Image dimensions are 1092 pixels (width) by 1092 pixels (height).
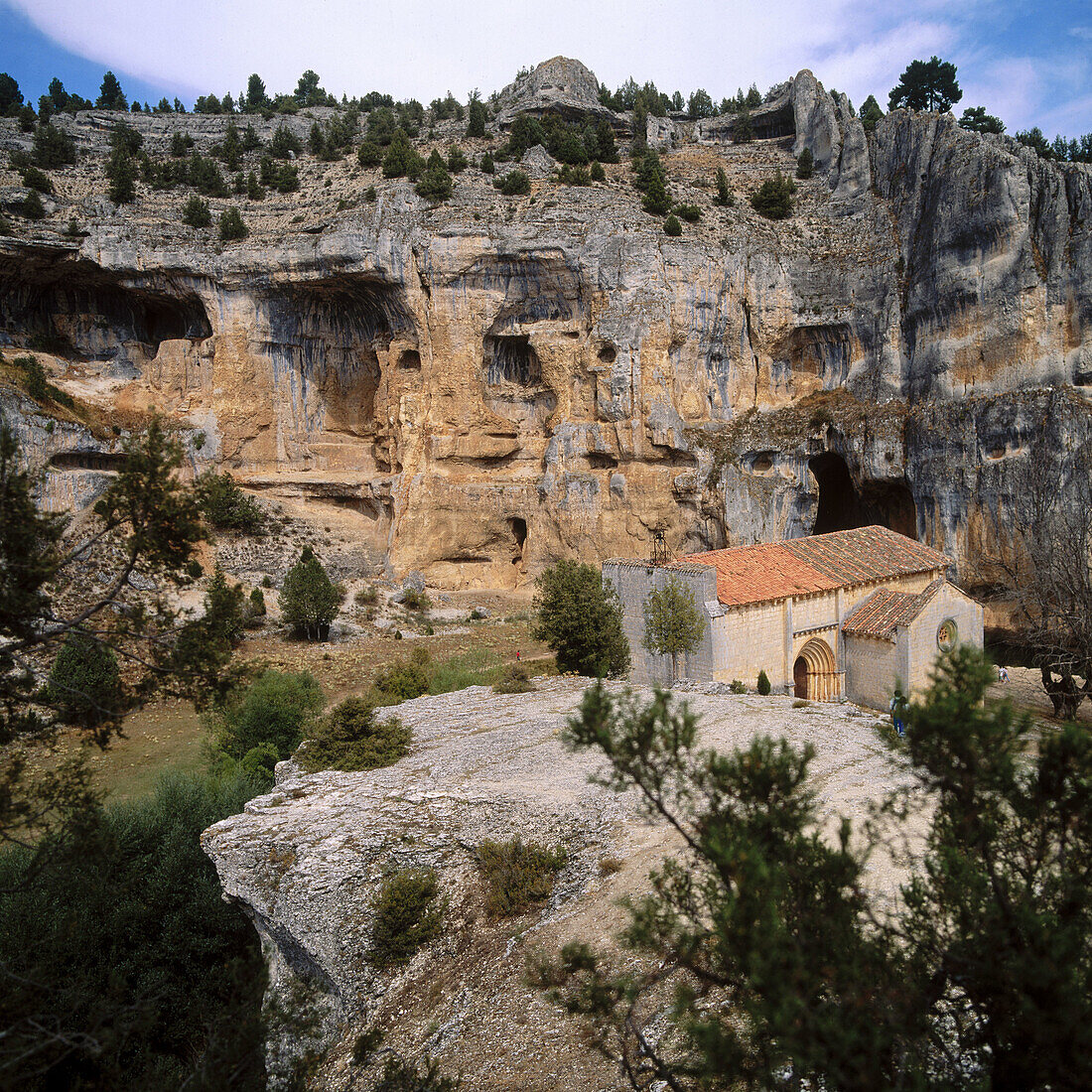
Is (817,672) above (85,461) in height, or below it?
below

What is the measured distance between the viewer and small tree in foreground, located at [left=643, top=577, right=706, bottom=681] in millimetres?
18000

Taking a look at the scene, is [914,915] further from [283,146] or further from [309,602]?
[283,146]

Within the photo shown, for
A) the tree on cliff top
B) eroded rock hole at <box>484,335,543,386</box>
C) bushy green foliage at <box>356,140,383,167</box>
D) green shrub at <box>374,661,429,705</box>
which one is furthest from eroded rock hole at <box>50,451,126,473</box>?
the tree on cliff top

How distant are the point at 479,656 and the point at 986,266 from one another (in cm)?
2646

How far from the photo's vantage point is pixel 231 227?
115 feet

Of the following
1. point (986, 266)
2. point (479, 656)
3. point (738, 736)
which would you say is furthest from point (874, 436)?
point (738, 736)

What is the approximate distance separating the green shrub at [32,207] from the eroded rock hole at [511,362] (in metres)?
21.5

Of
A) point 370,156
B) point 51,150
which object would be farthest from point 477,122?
point 51,150

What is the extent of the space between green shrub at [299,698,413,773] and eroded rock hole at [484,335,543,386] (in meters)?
26.0

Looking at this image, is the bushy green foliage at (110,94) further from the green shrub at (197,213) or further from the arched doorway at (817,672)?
the arched doorway at (817,672)

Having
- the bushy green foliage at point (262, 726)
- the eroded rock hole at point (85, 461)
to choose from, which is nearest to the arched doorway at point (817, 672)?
the bushy green foliage at point (262, 726)

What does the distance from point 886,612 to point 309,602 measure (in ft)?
66.8

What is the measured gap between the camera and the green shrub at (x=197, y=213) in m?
35.8

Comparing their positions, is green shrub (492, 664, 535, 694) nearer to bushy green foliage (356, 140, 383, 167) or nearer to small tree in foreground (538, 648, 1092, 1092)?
small tree in foreground (538, 648, 1092, 1092)
